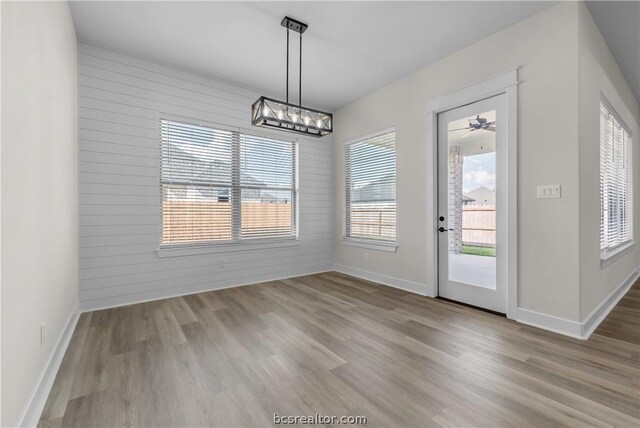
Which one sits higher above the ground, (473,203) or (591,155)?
(591,155)

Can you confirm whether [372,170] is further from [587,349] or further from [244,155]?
[587,349]

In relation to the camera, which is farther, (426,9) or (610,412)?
(426,9)

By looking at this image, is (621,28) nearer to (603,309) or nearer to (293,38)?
(603,309)

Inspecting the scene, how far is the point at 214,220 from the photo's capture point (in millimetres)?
4238

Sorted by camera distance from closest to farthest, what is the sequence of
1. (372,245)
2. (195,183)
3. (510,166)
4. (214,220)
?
1. (510,166)
2. (195,183)
3. (214,220)
4. (372,245)

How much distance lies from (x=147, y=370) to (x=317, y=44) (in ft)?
11.4

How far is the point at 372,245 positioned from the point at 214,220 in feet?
7.89

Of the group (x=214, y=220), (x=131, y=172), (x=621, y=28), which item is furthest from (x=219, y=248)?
(x=621, y=28)

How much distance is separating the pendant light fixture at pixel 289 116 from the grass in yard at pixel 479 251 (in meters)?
2.12

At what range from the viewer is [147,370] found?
2.11 m

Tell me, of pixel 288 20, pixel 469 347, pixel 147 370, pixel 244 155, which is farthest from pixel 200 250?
pixel 469 347

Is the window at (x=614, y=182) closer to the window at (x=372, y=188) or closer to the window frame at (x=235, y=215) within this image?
the window at (x=372, y=188)

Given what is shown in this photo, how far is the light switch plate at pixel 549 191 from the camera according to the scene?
2.71m

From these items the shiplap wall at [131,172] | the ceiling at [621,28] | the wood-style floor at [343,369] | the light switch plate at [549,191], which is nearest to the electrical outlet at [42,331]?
the wood-style floor at [343,369]
